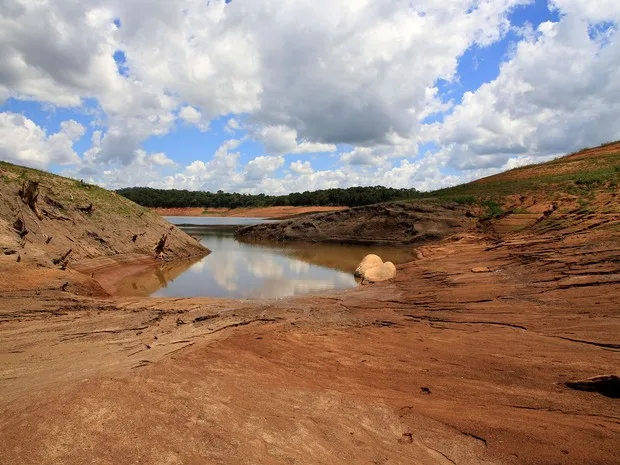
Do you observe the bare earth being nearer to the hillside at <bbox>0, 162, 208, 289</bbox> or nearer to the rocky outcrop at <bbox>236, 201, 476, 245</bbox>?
the hillside at <bbox>0, 162, 208, 289</bbox>

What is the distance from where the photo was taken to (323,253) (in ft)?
104

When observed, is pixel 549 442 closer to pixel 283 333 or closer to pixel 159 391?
pixel 159 391

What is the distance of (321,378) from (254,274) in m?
15.2

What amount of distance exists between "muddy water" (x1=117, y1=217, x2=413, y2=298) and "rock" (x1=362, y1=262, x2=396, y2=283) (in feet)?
2.89

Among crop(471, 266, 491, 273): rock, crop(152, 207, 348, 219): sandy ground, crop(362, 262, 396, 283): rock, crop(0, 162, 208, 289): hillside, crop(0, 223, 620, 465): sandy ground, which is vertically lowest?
crop(0, 223, 620, 465): sandy ground

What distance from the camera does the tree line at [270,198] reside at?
81.3 metres

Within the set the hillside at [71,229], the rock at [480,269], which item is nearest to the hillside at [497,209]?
the rock at [480,269]

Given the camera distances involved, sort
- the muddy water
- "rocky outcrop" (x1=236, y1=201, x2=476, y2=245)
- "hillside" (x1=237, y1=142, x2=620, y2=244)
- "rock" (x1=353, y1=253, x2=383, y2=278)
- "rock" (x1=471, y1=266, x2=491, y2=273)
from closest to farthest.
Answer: "rock" (x1=471, y1=266, x2=491, y2=273), the muddy water, "rock" (x1=353, y1=253, x2=383, y2=278), "hillside" (x1=237, y1=142, x2=620, y2=244), "rocky outcrop" (x1=236, y1=201, x2=476, y2=245)

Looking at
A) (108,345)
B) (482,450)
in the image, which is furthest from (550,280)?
(108,345)

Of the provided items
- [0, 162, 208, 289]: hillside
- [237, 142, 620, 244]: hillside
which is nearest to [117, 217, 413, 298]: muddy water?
[0, 162, 208, 289]: hillside

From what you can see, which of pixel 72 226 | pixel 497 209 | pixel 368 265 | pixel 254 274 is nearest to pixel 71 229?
pixel 72 226

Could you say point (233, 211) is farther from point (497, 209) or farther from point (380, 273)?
point (380, 273)

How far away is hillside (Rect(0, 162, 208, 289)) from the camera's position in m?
15.4

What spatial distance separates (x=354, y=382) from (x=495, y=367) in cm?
234
